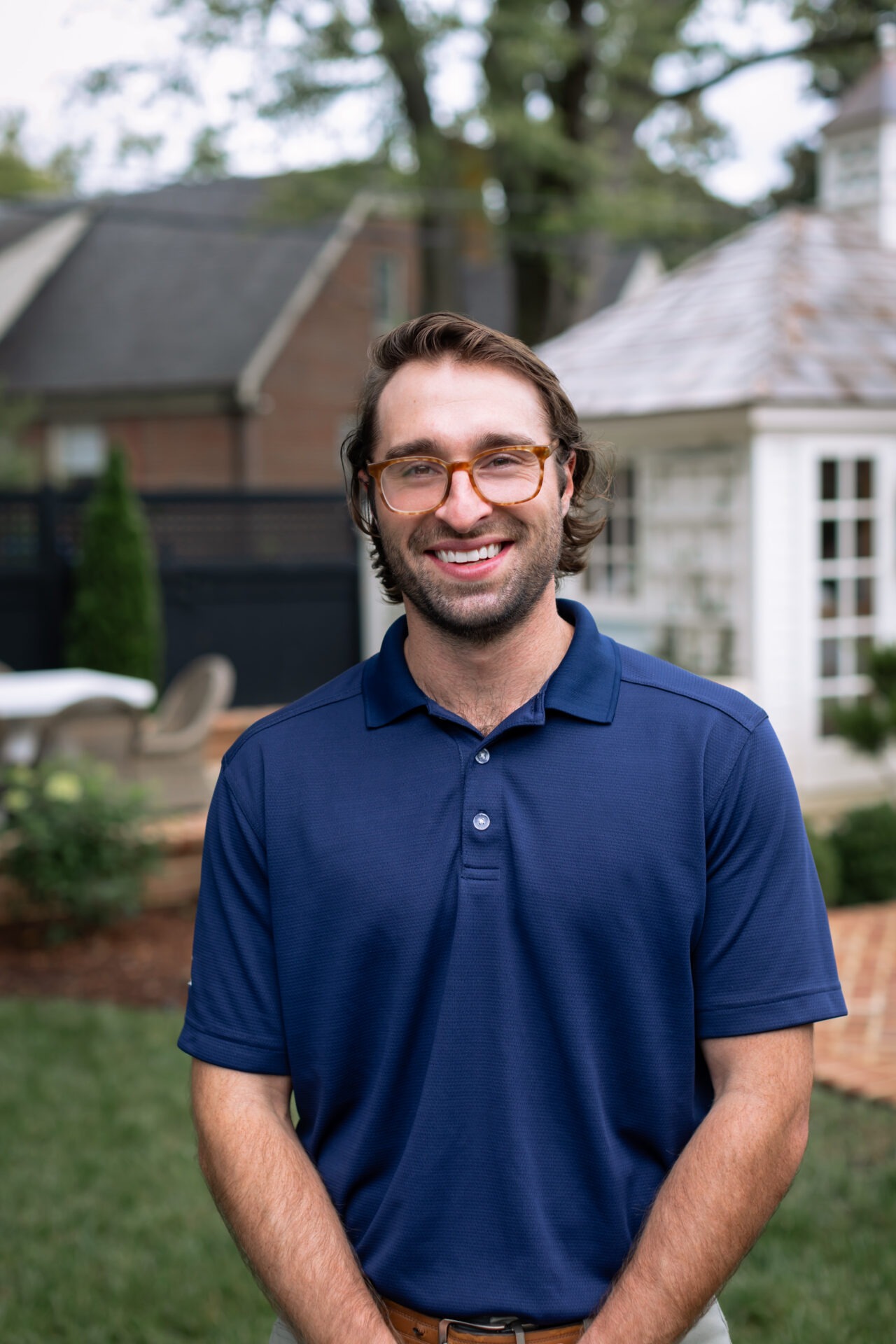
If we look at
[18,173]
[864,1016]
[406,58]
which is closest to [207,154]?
[406,58]

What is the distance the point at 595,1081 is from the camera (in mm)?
1709

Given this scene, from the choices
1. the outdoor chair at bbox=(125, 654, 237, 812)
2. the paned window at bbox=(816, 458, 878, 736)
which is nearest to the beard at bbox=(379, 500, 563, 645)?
the outdoor chair at bbox=(125, 654, 237, 812)

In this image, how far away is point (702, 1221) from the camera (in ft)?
5.50

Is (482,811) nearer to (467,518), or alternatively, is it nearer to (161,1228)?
(467,518)

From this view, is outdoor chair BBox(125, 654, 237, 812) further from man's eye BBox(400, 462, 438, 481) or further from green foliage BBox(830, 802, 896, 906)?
man's eye BBox(400, 462, 438, 481)

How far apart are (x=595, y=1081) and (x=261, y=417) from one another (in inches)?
849

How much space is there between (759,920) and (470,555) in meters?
0.63

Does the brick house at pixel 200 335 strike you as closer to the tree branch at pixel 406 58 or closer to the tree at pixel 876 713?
the tree branch at pixel 406 58

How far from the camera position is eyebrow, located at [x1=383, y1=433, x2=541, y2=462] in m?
1.85

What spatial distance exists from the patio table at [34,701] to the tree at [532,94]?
768 cm

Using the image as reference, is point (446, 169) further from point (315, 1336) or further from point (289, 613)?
point (315, 1336)

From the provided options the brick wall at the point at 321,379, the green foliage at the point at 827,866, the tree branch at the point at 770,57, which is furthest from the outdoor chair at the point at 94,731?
the brick wall at the point at 321,379

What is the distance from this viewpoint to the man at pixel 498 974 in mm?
1703

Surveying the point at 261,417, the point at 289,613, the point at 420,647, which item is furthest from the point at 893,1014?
the point at 261,417
